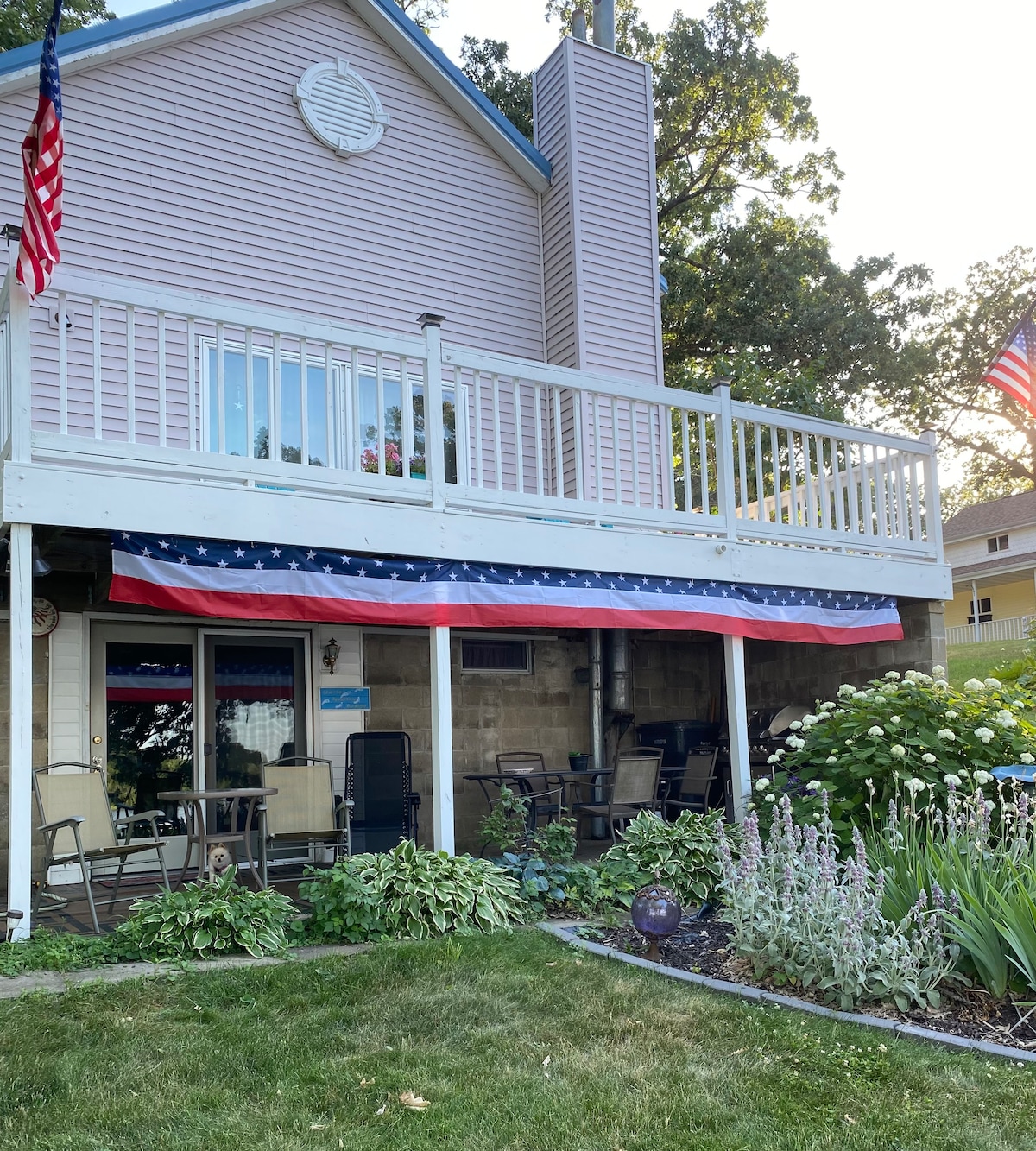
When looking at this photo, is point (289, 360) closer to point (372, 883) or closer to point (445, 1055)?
point (372, 883)

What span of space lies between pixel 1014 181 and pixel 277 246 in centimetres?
2126

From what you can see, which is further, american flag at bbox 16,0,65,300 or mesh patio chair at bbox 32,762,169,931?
mesh patio chair at bbox 32,762,169,931

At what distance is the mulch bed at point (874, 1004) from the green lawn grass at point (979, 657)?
46.0ft

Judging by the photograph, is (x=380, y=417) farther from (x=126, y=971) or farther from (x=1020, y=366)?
(x=1020, y=366)

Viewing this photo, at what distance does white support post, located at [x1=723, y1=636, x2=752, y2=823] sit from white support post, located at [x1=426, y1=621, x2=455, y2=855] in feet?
7.28

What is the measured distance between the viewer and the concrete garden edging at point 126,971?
15.2 ft

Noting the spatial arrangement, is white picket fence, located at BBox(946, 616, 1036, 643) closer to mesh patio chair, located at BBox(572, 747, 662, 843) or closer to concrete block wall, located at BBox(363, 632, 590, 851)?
concrete block wall, located at BBox(363, 632, 590, 851)

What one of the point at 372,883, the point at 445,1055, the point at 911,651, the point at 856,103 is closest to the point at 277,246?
the point at 372,883

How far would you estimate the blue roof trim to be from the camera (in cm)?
816

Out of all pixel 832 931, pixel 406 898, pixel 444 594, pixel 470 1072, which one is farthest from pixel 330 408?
pixel 470 1072

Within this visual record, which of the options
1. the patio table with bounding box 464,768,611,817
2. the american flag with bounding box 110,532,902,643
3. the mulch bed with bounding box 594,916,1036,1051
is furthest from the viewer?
the patio table with bounding box 464,768,611,817

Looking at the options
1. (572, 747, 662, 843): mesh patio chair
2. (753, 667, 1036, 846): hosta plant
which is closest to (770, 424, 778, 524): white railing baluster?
(753, 667, 1036, 846): hosta plant

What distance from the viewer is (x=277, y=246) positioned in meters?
9.27

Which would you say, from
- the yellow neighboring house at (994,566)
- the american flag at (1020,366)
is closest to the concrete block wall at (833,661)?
the american flag at (1020,366)
